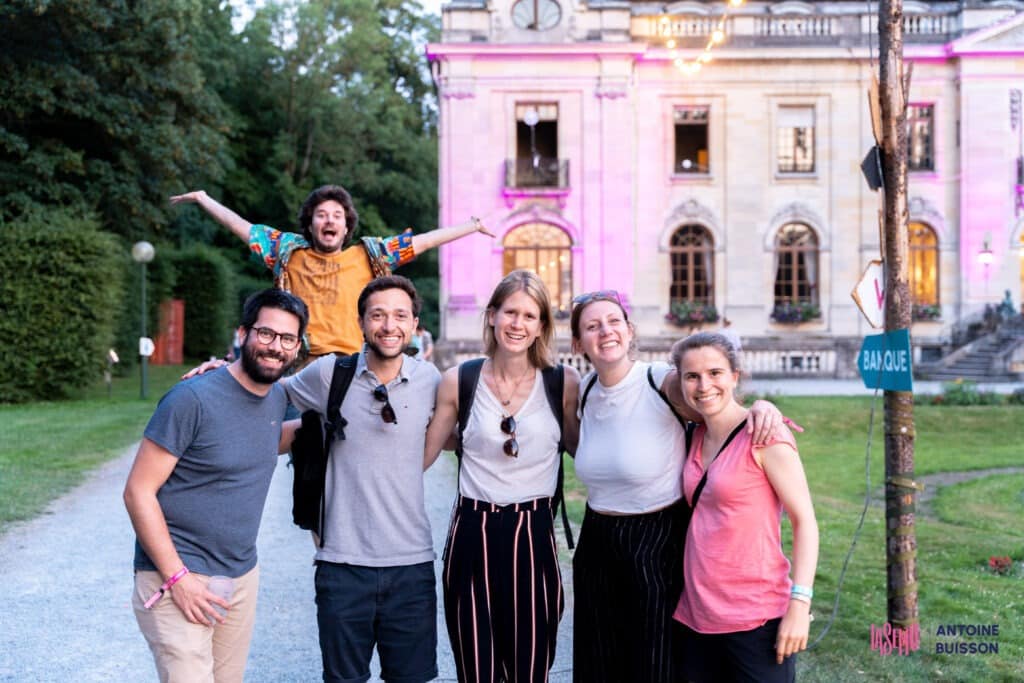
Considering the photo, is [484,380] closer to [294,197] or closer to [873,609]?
[873,609]

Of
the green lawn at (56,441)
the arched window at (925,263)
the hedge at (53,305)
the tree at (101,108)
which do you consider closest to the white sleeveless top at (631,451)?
the green lawn at (56,441)

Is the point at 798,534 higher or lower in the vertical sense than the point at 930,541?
higher

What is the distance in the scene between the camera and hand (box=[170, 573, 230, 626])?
312 centimetres

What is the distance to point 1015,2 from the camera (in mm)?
31047

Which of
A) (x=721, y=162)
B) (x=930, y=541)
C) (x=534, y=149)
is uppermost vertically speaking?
(x=534, y=149)

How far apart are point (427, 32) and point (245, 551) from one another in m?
51.8

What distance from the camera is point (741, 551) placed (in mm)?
3350

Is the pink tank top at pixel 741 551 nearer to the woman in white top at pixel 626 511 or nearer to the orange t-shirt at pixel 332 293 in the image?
the woman in white top at pixel 626 511

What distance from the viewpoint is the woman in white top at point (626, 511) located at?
Answer: 3.52 m

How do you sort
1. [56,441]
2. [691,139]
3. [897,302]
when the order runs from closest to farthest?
[897,302] → [56,441] → [691,139]

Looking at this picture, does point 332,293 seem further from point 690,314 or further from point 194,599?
point 690,314

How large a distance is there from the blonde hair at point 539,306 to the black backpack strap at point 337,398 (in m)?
0.55

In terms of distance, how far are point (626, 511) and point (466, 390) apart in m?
0.77

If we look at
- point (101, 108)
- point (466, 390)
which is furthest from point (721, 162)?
point (466, 390)
